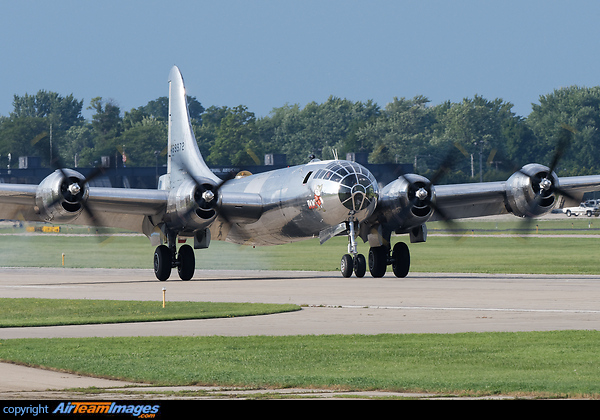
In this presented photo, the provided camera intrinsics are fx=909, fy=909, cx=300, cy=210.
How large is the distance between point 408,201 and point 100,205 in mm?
12320

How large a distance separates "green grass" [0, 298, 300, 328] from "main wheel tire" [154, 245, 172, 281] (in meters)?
9.04

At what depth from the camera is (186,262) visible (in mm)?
38469

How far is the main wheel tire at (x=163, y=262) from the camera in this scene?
37969 millimetres

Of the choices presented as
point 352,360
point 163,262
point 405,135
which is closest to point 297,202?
point 163,262

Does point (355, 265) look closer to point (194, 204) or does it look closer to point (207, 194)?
point (207, 194)

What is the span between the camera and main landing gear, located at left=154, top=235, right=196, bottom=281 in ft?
125

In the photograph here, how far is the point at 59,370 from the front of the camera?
49.2ft

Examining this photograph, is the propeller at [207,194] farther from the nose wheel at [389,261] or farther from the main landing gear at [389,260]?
the nose wheel at [389,261]

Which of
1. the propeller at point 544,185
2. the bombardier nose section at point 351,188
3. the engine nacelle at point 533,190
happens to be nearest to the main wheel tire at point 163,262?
the bombardier nose section at point 351,188

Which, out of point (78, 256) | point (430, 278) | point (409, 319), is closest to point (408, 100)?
point (78, 256)

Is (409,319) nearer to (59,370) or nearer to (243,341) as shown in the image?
(243,341)

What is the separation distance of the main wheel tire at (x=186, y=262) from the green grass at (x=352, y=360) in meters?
19.2
